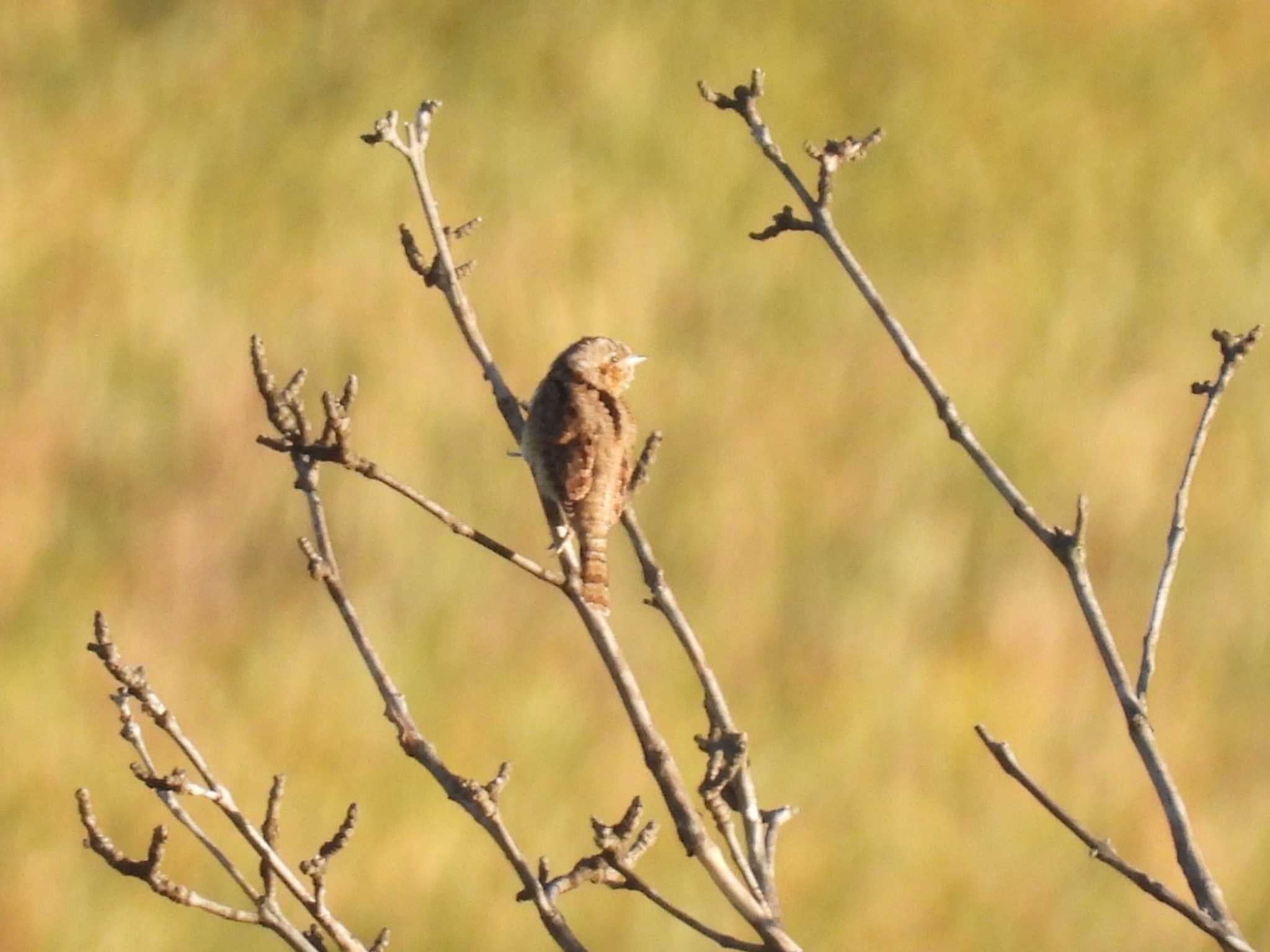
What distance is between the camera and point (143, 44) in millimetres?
8383

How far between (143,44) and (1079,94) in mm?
4110

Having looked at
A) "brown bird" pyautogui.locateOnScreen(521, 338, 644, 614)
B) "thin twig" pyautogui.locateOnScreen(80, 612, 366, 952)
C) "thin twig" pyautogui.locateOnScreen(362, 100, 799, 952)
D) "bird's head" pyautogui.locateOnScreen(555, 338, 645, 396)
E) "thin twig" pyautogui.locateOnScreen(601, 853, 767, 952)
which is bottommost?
"thin twig" pyautogui.locateOnScreen(80, 612, 366, 952)

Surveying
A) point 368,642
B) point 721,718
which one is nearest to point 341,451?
point 368,642

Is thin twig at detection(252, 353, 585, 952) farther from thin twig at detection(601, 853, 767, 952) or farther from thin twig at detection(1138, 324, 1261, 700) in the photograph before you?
thin twig at detection(1138, 324, 1261, 700)

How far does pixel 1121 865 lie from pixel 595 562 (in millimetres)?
1271

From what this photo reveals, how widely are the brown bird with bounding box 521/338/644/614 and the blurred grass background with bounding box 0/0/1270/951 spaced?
2967 mm

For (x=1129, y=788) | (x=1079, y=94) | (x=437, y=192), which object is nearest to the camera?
(x=1129, y=788)

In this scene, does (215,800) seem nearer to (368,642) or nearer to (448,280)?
(368,642)

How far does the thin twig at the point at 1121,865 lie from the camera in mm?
2650

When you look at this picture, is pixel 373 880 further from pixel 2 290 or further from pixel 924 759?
pixel 2 290

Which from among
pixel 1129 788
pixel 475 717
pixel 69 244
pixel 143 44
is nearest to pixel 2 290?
pixel 69 244

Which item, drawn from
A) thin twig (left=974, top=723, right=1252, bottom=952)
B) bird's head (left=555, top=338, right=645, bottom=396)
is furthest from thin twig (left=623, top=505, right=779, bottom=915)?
bird's head (left=555, top=338, right=645, bottom=396)

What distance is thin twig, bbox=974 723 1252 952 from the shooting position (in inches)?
104

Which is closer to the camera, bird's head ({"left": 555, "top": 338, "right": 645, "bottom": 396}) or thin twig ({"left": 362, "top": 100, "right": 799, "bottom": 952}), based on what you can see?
thin twig ({"left": 362, "top": 100, "right": 799, "bottom": 952})
